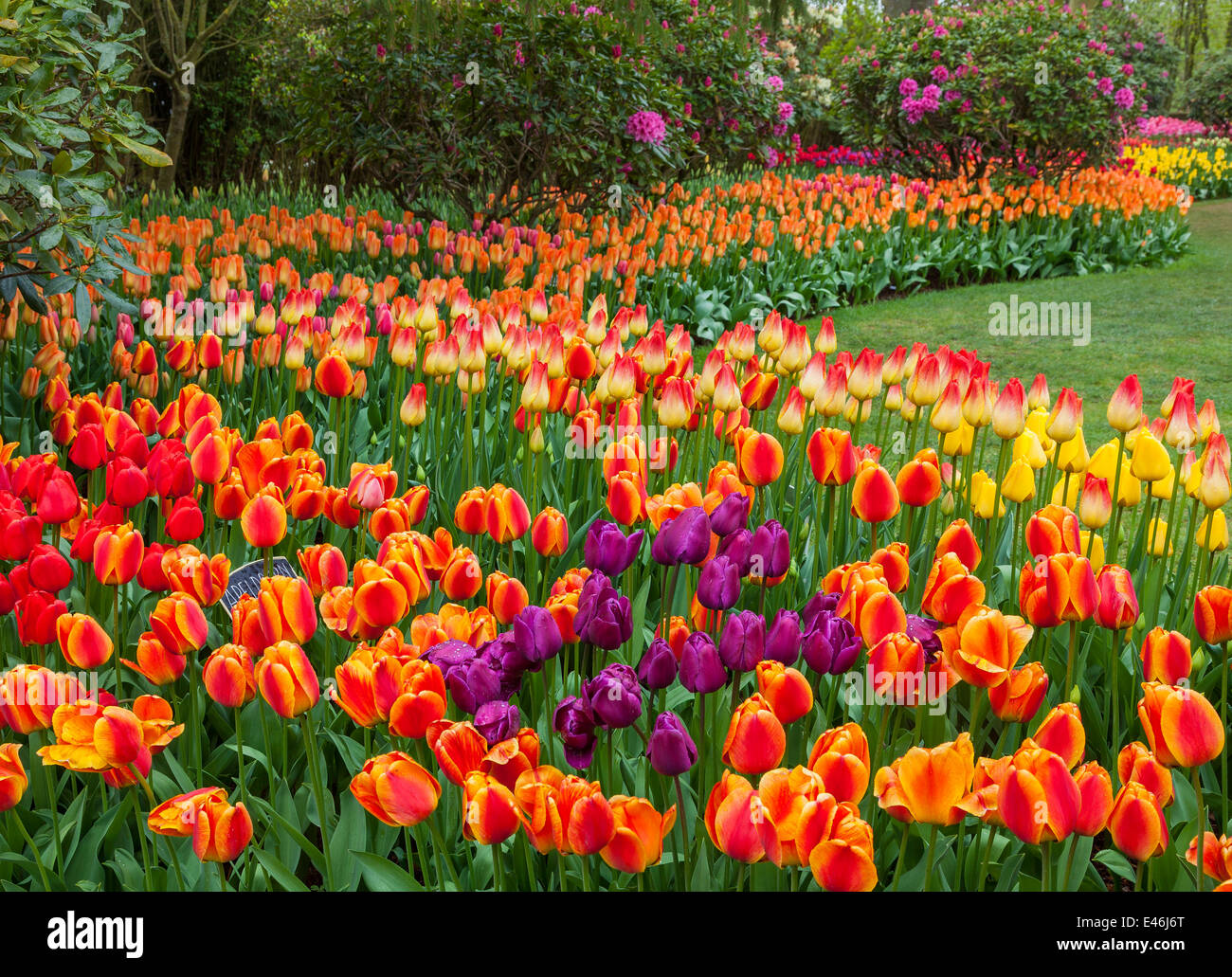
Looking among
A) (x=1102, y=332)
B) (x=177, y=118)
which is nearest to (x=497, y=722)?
(x=1102, y=332)

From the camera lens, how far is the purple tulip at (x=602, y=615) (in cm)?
154

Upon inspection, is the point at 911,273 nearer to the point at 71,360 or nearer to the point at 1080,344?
the point at 1080,344

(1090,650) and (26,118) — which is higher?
(26,118)

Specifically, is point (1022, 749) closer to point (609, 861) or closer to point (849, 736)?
point (849, 736)

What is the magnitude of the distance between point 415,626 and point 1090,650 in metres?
1.60

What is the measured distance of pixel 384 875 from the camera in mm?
1688

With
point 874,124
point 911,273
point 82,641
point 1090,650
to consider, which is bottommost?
point 1090,650

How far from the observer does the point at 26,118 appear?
3.31m

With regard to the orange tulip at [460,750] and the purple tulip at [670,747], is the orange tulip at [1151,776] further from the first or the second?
the orange tulip at [460,750]

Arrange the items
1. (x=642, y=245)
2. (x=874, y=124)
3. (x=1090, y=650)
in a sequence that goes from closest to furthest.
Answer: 1. (x=1090, y=650)
2. (x=642, y=245)
3. (x=874, y=124)

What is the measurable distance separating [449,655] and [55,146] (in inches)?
106
